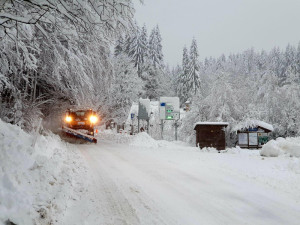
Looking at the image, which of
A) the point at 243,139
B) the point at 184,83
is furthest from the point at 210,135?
the point at 184,83

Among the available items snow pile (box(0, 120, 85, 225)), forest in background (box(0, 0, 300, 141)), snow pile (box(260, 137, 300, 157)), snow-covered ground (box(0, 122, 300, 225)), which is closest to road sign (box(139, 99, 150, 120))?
forest in background (box(0, 0, 300, 141))

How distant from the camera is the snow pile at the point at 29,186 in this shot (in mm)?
3943

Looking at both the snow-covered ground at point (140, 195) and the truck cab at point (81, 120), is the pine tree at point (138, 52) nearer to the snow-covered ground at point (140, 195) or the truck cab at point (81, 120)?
the truck cab at point (81, 120)

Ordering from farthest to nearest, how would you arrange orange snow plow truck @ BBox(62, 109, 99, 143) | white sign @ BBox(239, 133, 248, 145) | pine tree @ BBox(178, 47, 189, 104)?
pine tree @ BBox(178, 47, 189, 104)
white sign @ BBox(239, 133, 248, 145)
orange snow plow truck @ BBox(62, 109, 99, 143)

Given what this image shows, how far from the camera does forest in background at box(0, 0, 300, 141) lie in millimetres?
5215

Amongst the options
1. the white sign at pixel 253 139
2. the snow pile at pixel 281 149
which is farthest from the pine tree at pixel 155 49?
the snow pile at pixel 281 149

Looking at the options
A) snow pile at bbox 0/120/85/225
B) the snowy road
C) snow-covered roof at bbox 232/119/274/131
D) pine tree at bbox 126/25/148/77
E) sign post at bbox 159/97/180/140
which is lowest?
the snowy road

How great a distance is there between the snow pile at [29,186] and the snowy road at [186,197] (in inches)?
13.3

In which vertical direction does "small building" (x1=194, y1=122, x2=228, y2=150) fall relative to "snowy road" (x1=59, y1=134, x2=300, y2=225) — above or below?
above

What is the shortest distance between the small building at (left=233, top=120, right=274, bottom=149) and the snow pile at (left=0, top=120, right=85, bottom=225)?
22040 mm

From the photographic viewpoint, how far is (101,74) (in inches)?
517

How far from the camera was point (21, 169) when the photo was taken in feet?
17.6

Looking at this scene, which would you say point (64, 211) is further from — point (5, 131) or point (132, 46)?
point (132, 46)

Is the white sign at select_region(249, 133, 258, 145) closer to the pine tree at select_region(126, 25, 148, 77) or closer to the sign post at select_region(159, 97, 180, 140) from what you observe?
the sign post at select_region(159, 97, 180, 140)
